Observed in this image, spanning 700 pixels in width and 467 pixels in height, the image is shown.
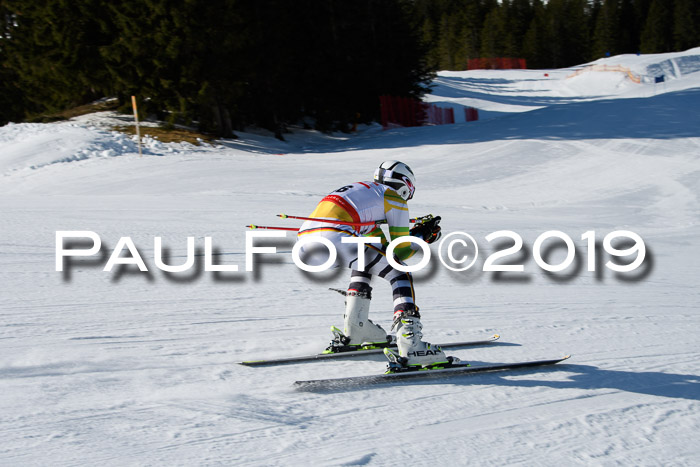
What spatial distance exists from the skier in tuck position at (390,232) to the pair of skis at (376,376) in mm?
77

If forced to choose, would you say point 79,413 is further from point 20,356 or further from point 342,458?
point 342,458

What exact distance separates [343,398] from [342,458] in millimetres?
876

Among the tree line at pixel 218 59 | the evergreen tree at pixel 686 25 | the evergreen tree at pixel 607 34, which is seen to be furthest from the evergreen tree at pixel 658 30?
the tree line at pixel 218 59

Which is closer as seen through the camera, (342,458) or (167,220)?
(342,458)

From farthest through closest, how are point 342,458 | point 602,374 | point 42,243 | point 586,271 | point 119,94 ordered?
point 119,94
point 586,271
point 42,243
point 602,374
point 342,458

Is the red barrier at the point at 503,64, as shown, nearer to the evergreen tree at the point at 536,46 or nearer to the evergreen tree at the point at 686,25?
the evergreen tree at the point at 536,46

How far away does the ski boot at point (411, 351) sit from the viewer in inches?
190

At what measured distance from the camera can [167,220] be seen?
10.6 m

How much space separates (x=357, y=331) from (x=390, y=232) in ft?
3.26

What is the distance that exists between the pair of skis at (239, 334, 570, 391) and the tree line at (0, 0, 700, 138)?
18.5 meters

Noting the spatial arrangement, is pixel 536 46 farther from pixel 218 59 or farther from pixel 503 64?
pixel 218 59

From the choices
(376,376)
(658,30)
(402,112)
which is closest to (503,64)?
(658,30)

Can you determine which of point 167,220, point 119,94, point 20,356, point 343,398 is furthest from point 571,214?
point 119,94

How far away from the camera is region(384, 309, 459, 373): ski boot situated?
190 inches
